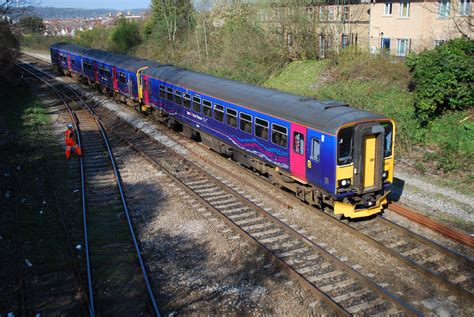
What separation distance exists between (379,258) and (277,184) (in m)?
4.69

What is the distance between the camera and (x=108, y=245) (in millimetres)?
10656

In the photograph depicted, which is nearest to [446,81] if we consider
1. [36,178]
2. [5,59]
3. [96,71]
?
[36,178]

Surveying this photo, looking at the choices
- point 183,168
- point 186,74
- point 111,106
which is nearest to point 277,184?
point 183,168

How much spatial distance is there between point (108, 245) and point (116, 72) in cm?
1779

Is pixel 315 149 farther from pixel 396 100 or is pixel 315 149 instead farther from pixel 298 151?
pixel 396 100

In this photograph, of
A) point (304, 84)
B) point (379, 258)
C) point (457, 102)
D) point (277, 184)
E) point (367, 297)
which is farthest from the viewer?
point (304, 84)

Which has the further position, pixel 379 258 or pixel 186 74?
pixel 186 74

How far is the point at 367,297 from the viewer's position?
8367mm

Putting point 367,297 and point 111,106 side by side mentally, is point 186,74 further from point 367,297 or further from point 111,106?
point 367,297

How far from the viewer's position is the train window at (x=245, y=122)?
14.0 m

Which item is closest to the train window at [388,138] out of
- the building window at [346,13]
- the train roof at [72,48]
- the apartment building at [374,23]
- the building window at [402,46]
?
the apartment building at [374,23]

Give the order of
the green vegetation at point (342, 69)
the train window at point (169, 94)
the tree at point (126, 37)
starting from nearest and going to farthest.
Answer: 1. the green vegetation at point (342, 69)
2. the train window at point (169, 94)
3. the tree at point (126, 37)

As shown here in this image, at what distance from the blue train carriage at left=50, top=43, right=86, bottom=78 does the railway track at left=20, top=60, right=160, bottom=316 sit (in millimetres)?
18430

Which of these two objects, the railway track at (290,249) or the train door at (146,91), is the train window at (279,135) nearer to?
the railway track at (290,249)
